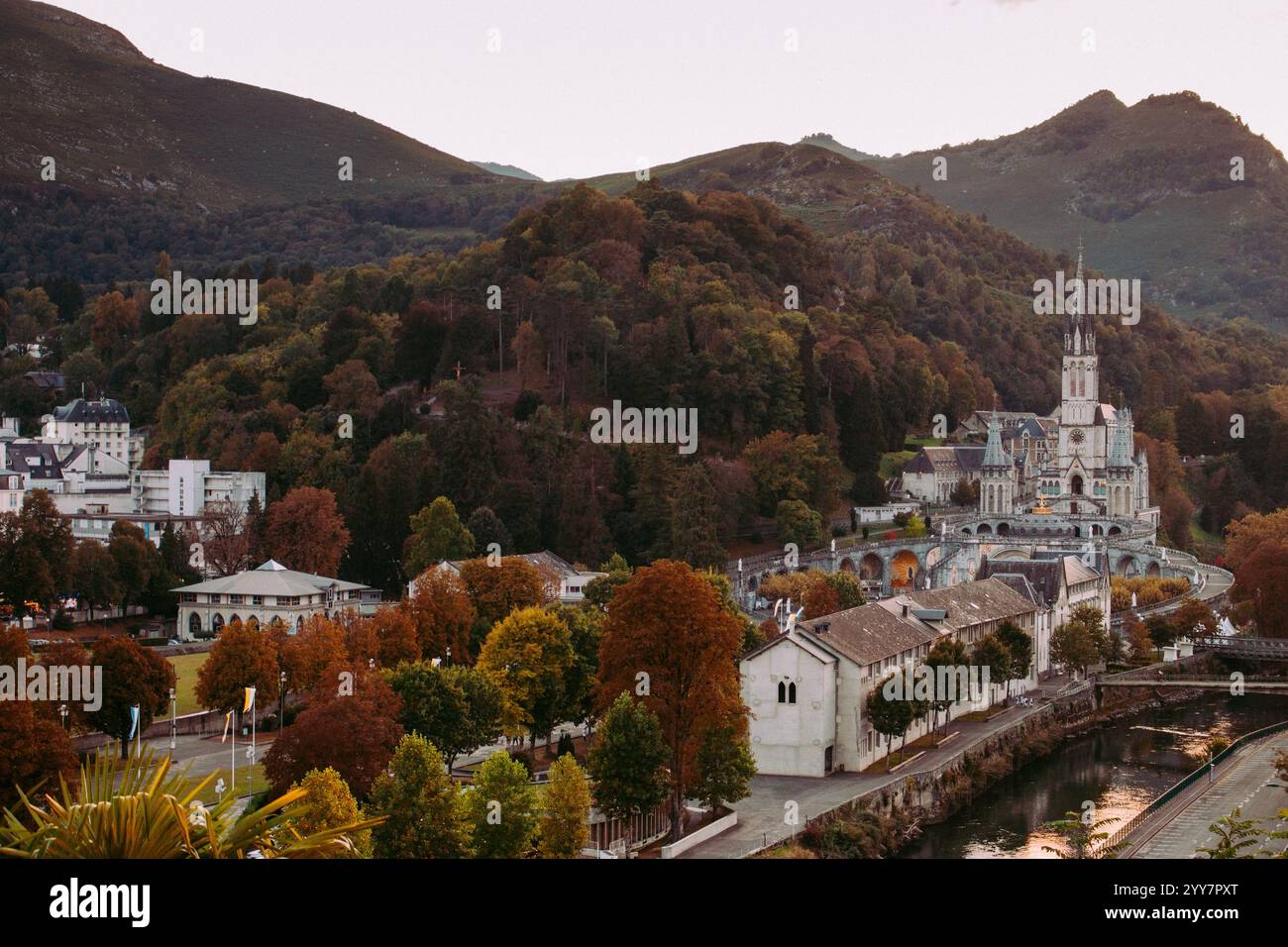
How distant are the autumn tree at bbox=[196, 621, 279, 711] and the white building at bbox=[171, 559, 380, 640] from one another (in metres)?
19.1

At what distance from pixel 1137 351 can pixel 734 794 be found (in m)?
128

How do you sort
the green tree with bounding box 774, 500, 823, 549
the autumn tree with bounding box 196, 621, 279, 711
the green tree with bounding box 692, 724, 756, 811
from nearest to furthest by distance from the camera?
the green tree with bounding box 692, 724, 756, 811 → the autumn tree with bounding box 196, 621, 279, 711 → the green tree with bounding box 774, 500, 823, 549

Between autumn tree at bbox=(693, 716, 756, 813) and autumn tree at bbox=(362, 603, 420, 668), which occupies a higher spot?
autumn tree at bbox=(362, 603, 420, 668)

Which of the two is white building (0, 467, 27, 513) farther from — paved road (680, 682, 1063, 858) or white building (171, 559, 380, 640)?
paved road (680, 682, 1063, 858)

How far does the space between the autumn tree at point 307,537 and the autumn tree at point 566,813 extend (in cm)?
4488

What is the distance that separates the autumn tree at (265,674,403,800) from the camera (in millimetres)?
34281

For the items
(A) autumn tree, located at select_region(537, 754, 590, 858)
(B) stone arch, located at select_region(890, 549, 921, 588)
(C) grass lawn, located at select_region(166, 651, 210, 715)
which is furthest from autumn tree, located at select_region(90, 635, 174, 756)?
(B) stone arch, located at select_region(890, 549, 921, 588)

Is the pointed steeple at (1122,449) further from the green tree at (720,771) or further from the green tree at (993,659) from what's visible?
the green tree at (720,771)

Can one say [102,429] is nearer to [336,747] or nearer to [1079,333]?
[1079,333]

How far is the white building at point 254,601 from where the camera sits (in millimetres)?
66750

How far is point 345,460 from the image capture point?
286 feet

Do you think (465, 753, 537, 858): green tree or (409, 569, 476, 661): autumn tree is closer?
(465, 753, 537, 858): green tree

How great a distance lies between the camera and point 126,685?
4353 cm

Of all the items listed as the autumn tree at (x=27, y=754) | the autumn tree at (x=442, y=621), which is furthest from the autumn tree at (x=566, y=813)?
the autumn tree at (x=442, y=621)
